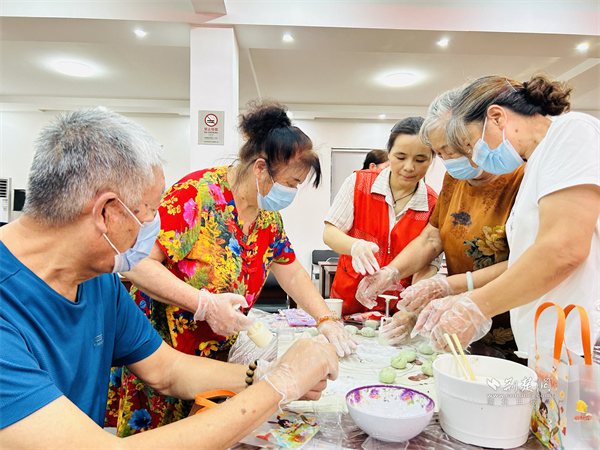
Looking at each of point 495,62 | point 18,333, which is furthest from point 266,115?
point 495,62

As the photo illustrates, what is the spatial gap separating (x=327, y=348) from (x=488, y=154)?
984mm

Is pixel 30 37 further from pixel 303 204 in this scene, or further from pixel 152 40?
pixel 303 204

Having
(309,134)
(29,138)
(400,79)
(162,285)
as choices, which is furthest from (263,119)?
(29,138)

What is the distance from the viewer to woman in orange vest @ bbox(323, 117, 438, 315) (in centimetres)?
231

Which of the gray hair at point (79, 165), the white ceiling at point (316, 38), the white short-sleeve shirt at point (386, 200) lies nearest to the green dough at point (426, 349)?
the white short-sleeve shirt at point (386, 200)

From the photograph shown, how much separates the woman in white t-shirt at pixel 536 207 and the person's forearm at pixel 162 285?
32.2 inches

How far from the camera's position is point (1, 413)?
0.65m

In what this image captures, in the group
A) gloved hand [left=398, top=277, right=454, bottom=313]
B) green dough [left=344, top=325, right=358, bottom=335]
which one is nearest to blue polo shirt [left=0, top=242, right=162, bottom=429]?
green dough [left=344, top=325, right=358, bottom=335]

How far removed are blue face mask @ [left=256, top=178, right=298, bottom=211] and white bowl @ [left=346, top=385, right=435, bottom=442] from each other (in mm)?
887

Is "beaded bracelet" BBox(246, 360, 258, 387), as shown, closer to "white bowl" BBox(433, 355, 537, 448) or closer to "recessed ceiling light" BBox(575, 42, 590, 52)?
"white bowl" BBox(433, 355, 537, 448)

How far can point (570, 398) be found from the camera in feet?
2.58

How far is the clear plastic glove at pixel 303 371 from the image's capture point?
3.01 feet

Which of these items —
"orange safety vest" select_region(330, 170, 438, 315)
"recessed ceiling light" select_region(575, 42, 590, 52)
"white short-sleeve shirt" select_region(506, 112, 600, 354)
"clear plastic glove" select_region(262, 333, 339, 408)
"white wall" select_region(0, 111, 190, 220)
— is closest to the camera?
"clear plastic glove" select_region(262, 333, 339, 408)

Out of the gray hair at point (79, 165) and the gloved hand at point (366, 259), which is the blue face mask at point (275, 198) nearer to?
the gloved hand at point (366, 259)
